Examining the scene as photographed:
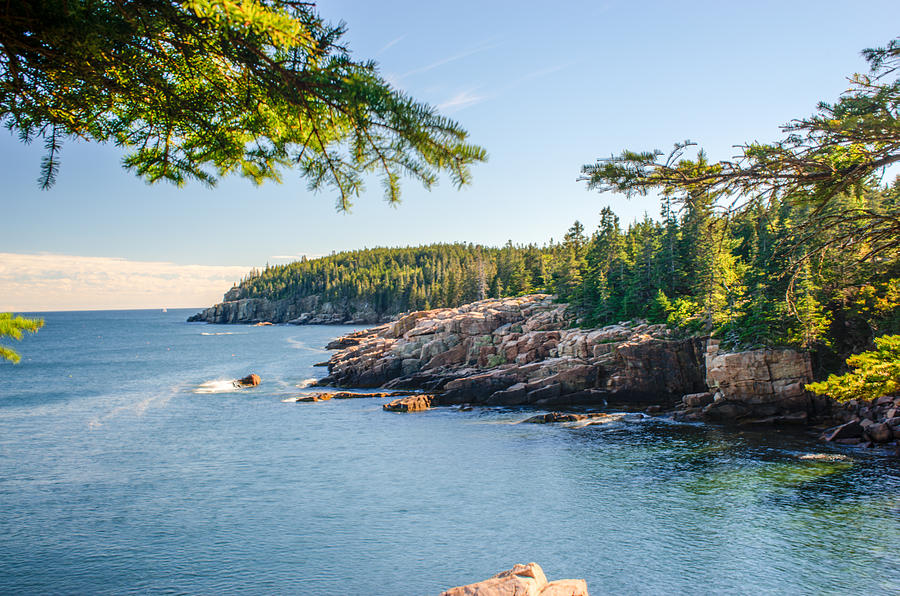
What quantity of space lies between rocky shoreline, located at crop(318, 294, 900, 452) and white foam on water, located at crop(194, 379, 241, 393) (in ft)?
33.1

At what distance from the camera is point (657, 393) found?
39000mm

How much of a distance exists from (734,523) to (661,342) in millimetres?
21143

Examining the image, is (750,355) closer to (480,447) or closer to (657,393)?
(657,393)

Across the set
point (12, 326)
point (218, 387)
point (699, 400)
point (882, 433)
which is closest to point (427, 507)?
point (12, 326)

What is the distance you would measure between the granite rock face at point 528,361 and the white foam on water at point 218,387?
9292mm

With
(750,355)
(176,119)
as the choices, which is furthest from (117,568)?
(750,355)

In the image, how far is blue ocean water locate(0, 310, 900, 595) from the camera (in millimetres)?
16344

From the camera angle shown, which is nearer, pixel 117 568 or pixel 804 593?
pixel 804 593

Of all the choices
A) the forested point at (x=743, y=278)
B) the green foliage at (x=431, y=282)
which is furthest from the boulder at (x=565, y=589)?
the green foliage at (x=431, y=282)

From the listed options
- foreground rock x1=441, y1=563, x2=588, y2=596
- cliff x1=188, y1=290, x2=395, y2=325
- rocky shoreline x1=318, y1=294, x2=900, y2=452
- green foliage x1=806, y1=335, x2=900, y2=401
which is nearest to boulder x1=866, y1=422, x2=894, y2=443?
rocky shoreline x1=318, y1=294, x2=900, y2=452

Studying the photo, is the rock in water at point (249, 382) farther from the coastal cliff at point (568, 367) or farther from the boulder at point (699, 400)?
the boulder at point (699, 400)

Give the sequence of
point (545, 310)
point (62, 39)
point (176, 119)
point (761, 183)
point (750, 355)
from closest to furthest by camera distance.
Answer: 1. point (62, 39)
2. point (176, 119)
3. point (761, 183)
4. point (750, 355)
5. point (545, 310)

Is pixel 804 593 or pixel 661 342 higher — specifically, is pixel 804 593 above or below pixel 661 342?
below

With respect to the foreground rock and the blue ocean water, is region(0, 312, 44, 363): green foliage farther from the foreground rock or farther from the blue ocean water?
the blue ocean water
